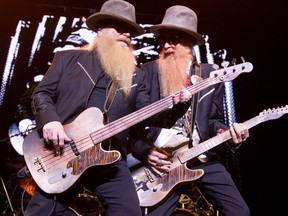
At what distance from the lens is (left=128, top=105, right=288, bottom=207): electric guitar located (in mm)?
3422

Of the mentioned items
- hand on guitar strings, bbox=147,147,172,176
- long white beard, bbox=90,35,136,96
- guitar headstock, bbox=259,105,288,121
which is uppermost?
long white beard, bbox=90,35,136,96

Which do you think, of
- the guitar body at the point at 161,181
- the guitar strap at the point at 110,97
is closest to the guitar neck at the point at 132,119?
the guitar strap at the point at 110,97

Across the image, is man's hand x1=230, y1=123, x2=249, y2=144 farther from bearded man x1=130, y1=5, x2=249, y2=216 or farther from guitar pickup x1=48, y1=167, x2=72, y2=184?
→ guitar pickup x1=48, y1=167, x2=72, y2=184

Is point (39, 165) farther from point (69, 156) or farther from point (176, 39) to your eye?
point (176, 39)

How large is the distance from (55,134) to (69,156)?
8.0 inches

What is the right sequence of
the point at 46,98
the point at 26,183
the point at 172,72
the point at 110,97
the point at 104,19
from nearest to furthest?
1. the point at 46,98
2. the point at 110,97
3. the point at 104,19
4. the point at 172,72
5. the point at 26,183

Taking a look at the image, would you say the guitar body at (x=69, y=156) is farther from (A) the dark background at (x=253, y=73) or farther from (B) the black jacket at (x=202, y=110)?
(A) the dark background at (x=253, y=73)

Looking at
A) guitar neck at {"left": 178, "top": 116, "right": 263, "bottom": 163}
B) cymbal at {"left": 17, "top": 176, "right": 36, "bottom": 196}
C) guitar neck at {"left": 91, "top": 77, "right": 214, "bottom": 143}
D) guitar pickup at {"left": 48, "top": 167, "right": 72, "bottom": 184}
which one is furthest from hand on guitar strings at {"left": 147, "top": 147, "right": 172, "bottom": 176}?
cymbal at {"left": 17, "top": 176, "right": 36, "bottom": 196}

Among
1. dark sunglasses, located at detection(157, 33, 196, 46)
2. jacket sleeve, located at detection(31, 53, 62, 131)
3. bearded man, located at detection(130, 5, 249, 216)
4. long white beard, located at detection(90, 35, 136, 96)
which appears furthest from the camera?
dark sunglasses, located at detection(157, 33, 196, 46)

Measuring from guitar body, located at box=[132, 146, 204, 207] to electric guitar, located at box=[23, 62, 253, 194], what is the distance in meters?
0.80

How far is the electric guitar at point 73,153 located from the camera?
2.69m

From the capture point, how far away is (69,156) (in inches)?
108

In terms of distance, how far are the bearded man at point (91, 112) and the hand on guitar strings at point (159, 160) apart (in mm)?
384

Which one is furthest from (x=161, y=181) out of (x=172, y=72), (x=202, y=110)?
Result: (x=172, y=72)
